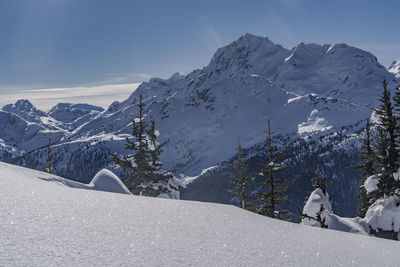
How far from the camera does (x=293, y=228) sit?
608 centimetres

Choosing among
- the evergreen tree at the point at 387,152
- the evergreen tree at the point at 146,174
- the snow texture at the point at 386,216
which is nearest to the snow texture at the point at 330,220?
the snow texture at the point at 386,216

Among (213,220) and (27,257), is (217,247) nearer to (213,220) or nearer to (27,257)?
(213,220)

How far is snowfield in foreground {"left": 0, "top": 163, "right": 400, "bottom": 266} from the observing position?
3148mm

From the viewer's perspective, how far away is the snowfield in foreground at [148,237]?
10.3 ft

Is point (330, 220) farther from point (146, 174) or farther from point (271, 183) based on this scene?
point (146, 174)

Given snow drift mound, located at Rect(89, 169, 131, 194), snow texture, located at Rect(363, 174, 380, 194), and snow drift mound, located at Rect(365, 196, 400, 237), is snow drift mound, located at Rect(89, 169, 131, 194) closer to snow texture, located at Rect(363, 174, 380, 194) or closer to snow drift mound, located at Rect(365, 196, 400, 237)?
snow drift mound, located at Rect(365, 196, 400, 237)

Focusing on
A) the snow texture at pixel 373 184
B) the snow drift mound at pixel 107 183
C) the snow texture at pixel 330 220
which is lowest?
the snow texture at pixel 330 220

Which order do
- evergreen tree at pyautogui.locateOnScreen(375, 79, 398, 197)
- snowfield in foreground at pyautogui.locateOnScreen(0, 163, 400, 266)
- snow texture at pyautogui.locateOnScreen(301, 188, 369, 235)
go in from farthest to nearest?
1. evergreen tree at pyautogui.locateOnScreen(375, 79, 398, 197)
2. snow texture at pyautogui.locateOnScreen(301, 188, 369, 235)
3. snowfield in foreground at pyautogui.locateOnScreen(0, 163, 400, 266)

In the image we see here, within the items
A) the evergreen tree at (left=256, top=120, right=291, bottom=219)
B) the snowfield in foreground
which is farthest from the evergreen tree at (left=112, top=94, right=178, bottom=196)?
the snowfield in foreground

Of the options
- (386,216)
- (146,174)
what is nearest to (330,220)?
(386,216)

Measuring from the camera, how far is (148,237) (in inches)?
157

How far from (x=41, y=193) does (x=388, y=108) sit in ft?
61.0

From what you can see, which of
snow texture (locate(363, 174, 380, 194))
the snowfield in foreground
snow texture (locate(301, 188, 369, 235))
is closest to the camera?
the snowfield in foreground

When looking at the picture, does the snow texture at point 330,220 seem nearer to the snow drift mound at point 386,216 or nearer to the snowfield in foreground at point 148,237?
the snow drift mound at point 386,216
